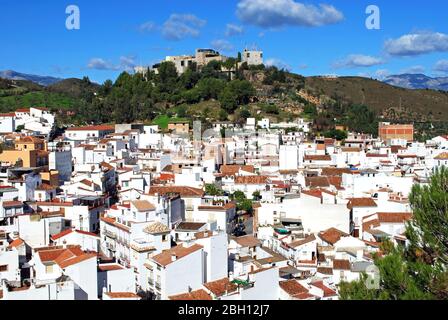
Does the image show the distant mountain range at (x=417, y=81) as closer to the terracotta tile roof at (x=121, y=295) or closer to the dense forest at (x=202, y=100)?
the dense forest at (x=202, y=100)

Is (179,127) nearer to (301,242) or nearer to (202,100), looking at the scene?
(202,100)

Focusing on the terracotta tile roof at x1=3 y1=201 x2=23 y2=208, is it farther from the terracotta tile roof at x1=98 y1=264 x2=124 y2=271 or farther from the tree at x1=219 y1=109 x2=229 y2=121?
the tree at x1=219 y1=109 x2=229 y2=121

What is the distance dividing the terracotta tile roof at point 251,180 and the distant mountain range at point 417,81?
45077 mm

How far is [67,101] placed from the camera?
117 ft

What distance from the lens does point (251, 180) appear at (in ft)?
53.8

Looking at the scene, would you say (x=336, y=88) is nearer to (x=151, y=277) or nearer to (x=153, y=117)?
(x=153, y=117)

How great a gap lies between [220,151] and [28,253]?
1104 cm

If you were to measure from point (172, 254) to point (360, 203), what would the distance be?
6226 mm

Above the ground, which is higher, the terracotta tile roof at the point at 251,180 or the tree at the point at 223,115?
the tree at the point at 223,115

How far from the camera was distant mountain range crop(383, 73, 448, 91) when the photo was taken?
5925 centimetres

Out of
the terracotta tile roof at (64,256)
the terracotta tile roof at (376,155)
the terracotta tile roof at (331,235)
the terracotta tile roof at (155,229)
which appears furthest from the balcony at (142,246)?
the terracotta tile roof at (376,155)

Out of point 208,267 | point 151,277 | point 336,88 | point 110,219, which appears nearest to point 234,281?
point 208,267

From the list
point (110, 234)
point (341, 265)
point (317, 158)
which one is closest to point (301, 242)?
point (341, 265)

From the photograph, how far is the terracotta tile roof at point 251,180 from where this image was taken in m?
16.3
